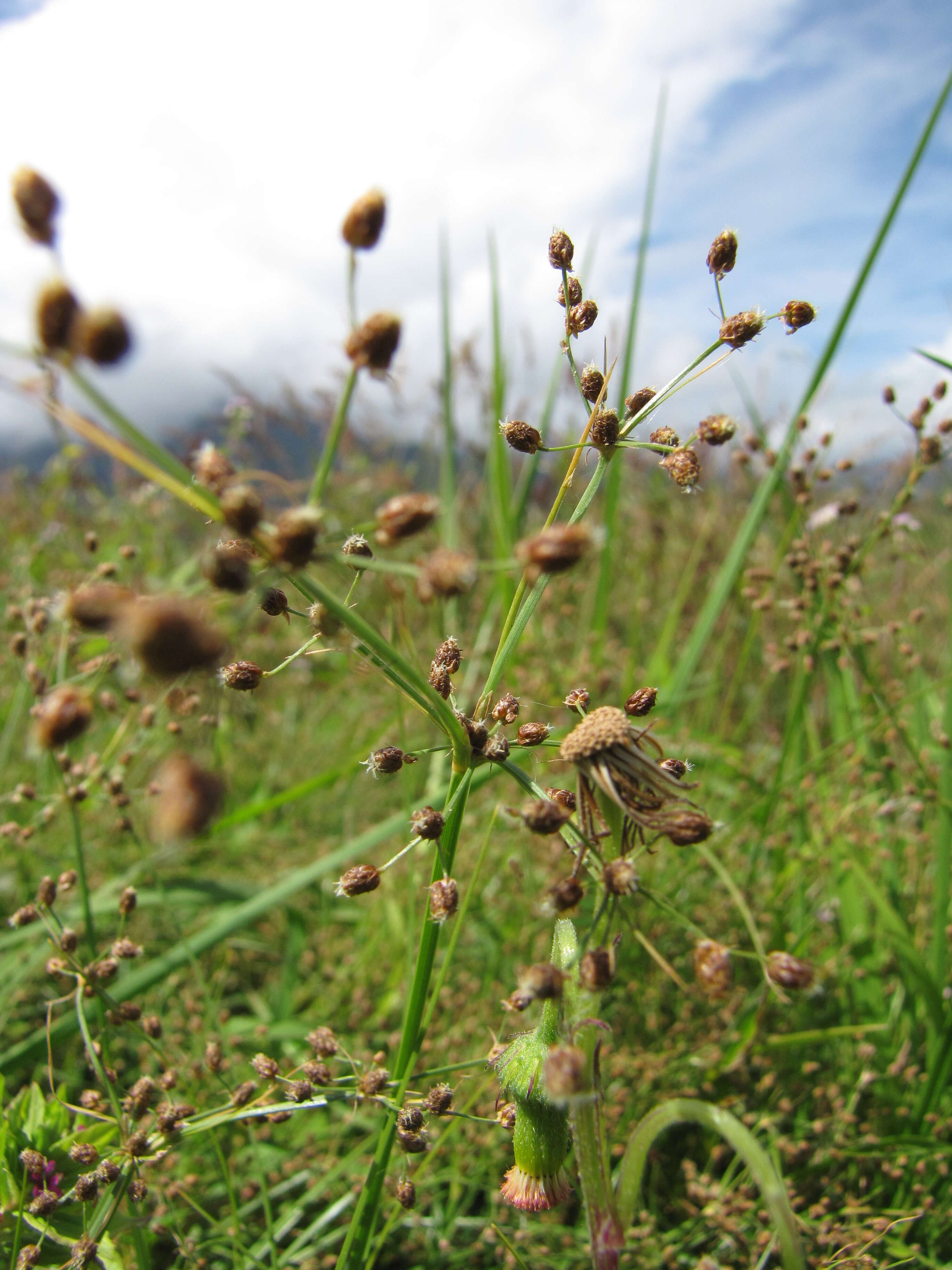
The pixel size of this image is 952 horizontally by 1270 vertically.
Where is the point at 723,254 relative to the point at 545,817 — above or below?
above

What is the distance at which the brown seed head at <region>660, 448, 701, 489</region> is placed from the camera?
75 centimetres

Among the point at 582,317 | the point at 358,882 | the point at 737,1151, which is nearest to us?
the point at 737,1151

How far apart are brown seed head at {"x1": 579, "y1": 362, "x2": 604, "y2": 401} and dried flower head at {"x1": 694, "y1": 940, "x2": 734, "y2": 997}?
577 millimetres

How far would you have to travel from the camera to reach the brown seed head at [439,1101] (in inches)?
33.8

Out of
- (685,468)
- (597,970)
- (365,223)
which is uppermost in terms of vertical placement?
(365,223)

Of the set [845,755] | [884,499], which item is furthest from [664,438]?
[884,499]

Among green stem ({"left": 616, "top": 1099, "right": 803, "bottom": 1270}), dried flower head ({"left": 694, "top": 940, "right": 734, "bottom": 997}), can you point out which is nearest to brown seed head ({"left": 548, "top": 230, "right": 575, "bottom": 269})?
dried flower head ({"left": 694, "top": 940, "right": 734, "bottom": 997})

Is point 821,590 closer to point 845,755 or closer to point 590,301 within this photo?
point 845,755

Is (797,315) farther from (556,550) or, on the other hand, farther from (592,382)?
(556,550)

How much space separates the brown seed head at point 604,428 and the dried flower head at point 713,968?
0.50m

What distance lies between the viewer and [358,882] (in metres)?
0.80

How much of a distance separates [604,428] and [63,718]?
1.90ft

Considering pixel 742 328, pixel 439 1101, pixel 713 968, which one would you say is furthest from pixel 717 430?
pixel 439 1101

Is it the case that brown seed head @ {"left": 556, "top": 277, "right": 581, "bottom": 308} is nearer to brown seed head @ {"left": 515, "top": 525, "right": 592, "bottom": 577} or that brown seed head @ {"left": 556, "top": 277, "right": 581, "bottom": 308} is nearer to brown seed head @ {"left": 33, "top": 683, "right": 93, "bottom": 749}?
brown seed head @ {"left": 515, "top": 525, "right": 592, "bottom": 577}
